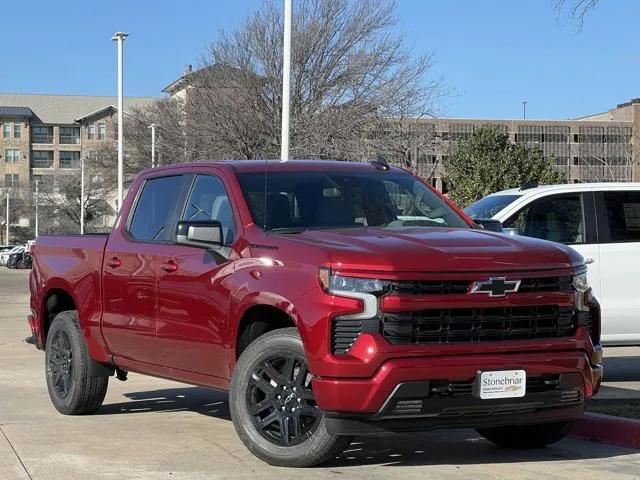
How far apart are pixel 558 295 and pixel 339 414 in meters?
1.52

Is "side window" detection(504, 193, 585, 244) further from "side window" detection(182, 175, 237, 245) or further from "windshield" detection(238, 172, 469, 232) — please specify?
"side window" detection(182, 175, 237, 245)

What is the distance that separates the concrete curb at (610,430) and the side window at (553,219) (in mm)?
3562

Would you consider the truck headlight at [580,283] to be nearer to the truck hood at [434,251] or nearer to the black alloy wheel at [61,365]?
the truck hood at [434,251]

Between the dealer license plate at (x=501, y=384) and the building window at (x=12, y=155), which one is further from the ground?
the building window at (x=12, y=155)

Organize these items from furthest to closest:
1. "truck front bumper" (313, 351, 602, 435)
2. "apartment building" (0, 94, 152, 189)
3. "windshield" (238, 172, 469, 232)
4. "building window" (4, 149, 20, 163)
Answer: "building window" (4, 149, 20, 163), "apartment building" (0, 94, 152, 189), "windshield" (238, 172, 469, 232), "truck front bumper" (313, 351, 602, 435)

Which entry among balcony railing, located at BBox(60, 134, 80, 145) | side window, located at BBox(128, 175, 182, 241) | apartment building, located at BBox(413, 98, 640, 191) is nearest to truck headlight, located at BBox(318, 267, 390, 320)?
side window, located at BBox(128, 175, 182, 241)

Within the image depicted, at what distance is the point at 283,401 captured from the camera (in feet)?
22.4

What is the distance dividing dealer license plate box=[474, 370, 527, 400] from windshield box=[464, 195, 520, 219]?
5.78 metres

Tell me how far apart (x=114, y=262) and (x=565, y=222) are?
17.3 feet

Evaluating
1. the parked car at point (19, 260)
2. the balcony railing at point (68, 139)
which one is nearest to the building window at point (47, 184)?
the balcony railing at point (68, 139)

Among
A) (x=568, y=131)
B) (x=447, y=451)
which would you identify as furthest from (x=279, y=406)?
(x=568, y=131)

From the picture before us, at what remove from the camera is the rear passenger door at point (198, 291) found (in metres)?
7.34

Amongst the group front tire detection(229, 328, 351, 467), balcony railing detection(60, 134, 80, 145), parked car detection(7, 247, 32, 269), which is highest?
balcony railing detection(60, 134, 80, 145)

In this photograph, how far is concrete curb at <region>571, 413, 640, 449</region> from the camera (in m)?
8.04
